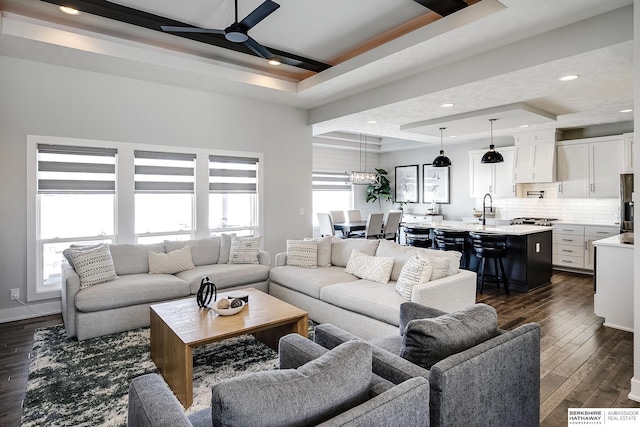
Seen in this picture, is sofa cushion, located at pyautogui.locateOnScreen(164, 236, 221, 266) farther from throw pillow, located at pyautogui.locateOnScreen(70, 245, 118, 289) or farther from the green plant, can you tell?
the green plant

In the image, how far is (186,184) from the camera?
5414mm

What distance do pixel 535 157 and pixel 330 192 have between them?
197 inches

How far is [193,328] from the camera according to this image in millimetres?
2730

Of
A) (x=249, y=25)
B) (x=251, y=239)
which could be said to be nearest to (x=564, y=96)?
(x=249, y=25)

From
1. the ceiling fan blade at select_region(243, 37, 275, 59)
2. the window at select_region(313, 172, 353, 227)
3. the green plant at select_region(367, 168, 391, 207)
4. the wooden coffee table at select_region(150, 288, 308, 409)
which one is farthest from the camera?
the green plant at select_region(367, 168, 391, 207)

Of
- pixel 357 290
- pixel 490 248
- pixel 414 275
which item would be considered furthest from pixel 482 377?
Answer: pixel 490 248

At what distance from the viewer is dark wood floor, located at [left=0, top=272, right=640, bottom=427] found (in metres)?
2.51

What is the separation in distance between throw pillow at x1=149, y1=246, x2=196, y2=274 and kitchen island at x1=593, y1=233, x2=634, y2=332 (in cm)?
477

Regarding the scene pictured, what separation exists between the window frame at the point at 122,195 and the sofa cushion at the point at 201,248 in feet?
2.02

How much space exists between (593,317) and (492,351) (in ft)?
11.8

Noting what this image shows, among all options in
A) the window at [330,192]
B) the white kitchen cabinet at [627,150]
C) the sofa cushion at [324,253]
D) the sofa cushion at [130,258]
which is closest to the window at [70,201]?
the sofa cushion at [130,258]

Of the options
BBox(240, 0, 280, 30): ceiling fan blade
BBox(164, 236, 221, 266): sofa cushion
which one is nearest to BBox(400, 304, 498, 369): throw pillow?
BBox(240, 0, 280, 30): ceiling fan blade

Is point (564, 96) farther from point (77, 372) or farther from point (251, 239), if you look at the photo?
point (77, 372)

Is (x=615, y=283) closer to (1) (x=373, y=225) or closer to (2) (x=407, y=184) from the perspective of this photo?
(1) (x=373, y=225)
